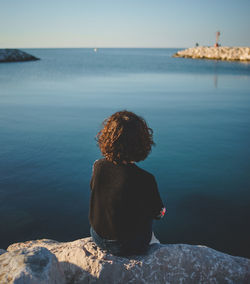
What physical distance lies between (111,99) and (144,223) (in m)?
14.4

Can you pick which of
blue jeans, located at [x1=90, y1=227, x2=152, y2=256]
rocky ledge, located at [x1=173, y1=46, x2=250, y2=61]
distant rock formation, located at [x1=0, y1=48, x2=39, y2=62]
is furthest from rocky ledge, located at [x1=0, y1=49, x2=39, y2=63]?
blue jeans, located at [x1=90, y1=227, x2=152, y2=256]

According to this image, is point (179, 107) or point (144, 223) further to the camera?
point (179, 107)

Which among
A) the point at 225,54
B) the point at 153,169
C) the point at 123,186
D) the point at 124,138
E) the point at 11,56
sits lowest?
the point at 153,169

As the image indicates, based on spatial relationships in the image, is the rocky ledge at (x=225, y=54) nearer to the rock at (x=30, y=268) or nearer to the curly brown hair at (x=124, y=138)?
the curly brown hair at (x=124, y=138)

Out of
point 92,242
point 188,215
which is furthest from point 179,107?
point 92,242

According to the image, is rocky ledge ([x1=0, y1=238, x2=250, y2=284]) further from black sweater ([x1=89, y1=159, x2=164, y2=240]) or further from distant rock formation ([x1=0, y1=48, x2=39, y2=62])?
distant rock formation ([x1=0, y1=48, x2=39, y2=62])

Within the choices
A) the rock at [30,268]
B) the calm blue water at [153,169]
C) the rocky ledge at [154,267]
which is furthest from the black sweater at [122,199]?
the calm blue water at [153,169]

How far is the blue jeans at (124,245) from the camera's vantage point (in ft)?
8.30

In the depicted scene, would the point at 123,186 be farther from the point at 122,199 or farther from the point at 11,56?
the point at 11,56

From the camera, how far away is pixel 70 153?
8133 millimetres

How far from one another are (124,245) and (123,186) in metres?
0.64

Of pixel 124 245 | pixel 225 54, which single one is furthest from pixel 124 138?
pixel 225 54

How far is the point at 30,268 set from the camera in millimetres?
2131

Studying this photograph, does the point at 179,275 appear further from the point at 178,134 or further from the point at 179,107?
the point at 179,107
